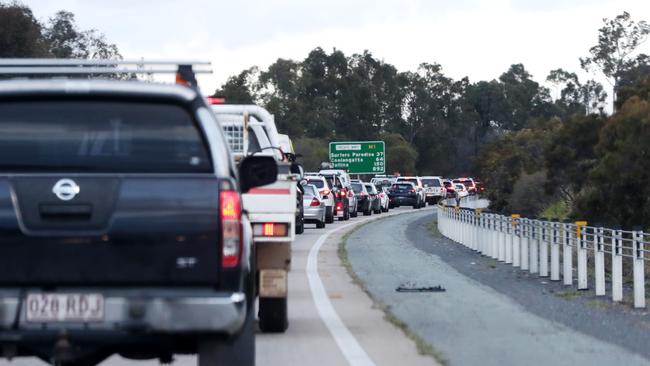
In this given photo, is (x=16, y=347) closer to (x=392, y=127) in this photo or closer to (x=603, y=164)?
(x=603, y=164)

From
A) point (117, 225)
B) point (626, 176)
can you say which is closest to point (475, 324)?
point (117, 225)

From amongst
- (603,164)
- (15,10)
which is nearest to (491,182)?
(15,10)

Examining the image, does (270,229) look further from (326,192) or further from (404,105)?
(404,105)

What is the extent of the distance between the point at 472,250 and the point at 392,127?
95.8m

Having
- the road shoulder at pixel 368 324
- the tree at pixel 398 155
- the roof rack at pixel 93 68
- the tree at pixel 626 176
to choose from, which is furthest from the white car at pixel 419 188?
the roof rack at pixel 93 68

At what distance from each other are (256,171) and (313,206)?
118 feet

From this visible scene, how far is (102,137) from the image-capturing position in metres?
7.71

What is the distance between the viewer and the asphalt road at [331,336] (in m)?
12.0

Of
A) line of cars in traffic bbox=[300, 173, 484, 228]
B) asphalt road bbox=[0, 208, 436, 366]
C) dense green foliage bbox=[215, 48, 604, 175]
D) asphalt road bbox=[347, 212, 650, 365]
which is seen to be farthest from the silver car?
dense green foliage bbox=[215, 48, 604, 175]

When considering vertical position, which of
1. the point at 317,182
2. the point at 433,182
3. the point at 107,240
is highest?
the point at 433,182

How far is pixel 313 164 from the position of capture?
94562 millimetres

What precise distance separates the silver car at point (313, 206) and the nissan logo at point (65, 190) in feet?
122

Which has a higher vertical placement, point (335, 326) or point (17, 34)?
point (17, 34)

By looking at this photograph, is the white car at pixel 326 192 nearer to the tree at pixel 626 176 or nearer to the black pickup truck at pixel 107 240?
the tree at pixel 626 176
